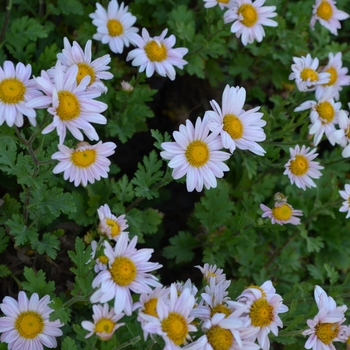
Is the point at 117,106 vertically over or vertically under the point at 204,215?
over

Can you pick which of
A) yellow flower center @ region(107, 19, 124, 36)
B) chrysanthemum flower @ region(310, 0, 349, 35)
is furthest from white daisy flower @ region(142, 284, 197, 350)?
chrysanthemum flower @ region(310, 0, 349, 35)

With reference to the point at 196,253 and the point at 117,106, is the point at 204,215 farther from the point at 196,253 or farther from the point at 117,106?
the point at 117,106

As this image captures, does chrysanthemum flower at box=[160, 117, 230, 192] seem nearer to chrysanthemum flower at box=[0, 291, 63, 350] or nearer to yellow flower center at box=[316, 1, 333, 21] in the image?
chrysanthemum flower at box=[0, 291, 63, 350]

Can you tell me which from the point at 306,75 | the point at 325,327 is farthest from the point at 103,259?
the point at 306,75

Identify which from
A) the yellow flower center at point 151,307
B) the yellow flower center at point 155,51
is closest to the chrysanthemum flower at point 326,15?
the yellow flower center at point 155,51

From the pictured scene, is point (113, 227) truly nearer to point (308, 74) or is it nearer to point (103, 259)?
point (103, 259)

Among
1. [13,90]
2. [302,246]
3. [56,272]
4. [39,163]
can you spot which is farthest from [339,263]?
[13,90]
